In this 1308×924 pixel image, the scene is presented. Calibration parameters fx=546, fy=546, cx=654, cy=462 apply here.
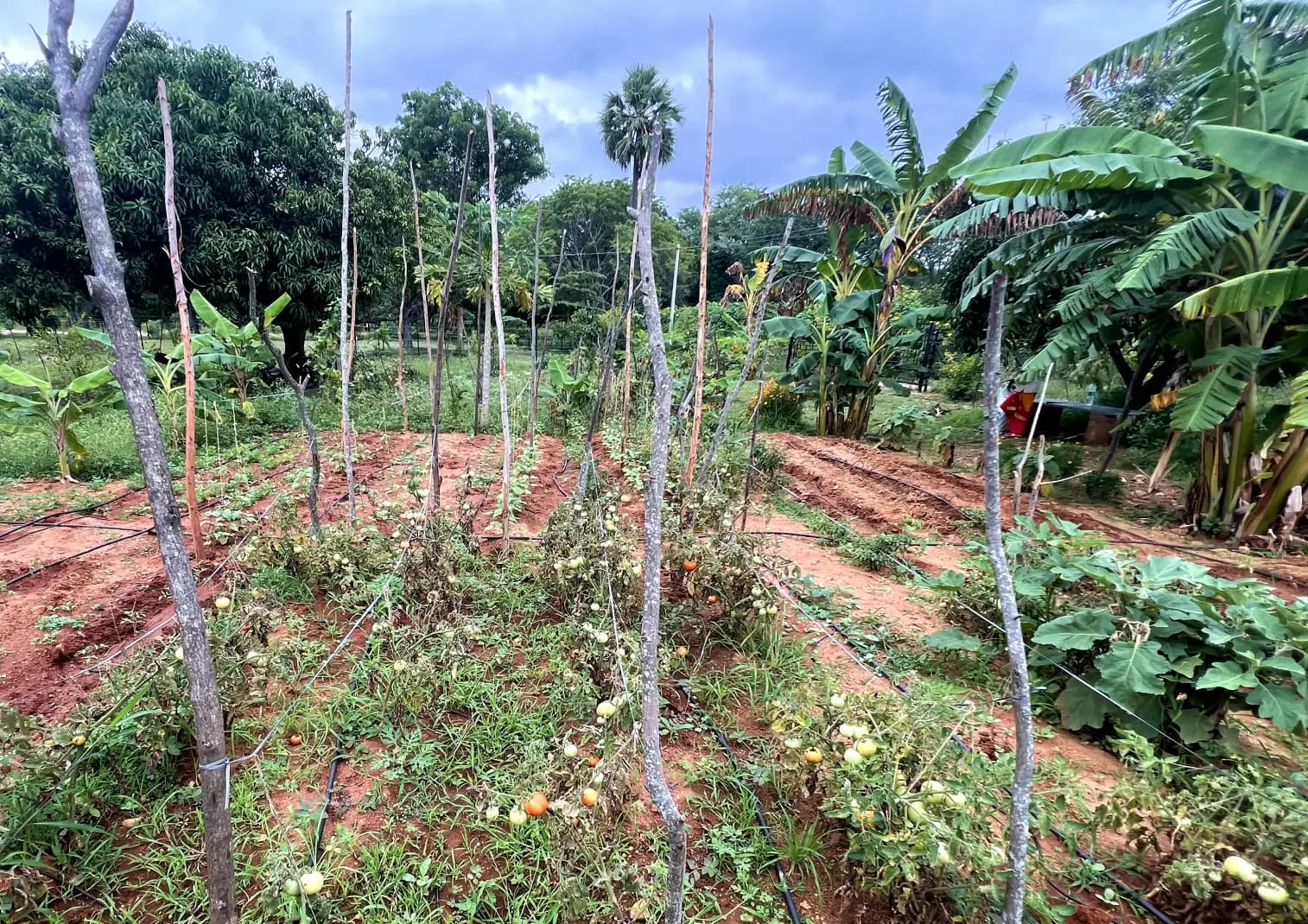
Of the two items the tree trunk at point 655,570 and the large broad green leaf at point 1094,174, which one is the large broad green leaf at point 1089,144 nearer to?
the large broad green leaf at point 1094,174

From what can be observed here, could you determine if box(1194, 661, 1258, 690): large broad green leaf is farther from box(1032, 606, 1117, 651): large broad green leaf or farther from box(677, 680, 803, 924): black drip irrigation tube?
box(677, 680, 803, 924): black drip irrigation tube

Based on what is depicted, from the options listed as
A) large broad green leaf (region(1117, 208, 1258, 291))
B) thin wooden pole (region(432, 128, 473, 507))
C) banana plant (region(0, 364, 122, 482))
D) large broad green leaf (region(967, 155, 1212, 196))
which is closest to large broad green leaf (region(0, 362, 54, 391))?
banana plant (region(0, 364, 122, 482))

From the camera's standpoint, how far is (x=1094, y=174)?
13.0ft

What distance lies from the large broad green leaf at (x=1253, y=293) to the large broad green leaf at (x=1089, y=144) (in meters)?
1.11

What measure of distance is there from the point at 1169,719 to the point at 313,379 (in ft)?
35.8

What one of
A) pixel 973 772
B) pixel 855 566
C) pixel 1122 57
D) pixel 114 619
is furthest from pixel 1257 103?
pixel 114 619

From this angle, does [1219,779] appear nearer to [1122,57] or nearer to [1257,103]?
[1257,103]

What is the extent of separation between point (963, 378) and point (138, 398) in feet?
46.4

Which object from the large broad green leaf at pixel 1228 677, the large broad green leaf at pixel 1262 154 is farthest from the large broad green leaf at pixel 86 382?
the large broad green leaf at pixel 1262 154

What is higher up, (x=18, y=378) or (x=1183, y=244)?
(x=1183, y=244)

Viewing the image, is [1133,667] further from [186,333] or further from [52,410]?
[52,410]

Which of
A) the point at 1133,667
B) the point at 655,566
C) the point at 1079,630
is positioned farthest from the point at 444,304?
the point at 1133,667

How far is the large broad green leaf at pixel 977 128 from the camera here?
5.91 metres

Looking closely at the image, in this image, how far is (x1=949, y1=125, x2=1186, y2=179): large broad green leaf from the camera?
162 inches
